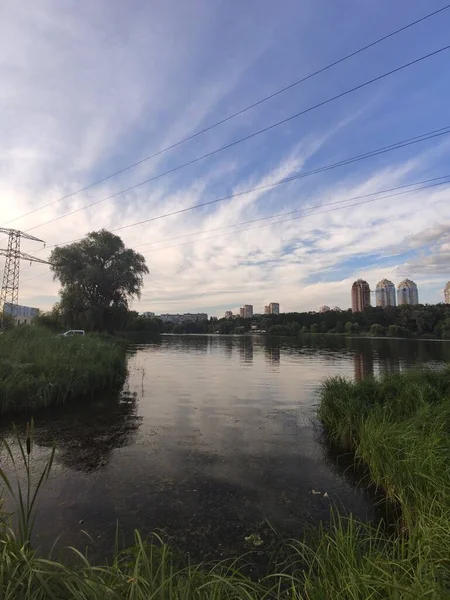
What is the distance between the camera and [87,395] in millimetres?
15625

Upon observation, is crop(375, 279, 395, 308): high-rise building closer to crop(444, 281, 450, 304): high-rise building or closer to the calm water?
crop(444, 281, 450, 304): high-rise building

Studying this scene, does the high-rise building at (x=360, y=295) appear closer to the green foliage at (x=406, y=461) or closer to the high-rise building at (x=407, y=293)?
the high-rise building at (x=407, y=293)

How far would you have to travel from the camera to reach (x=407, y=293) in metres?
151

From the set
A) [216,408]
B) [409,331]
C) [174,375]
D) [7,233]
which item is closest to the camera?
[216,408]

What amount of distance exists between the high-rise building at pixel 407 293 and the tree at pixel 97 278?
135 meters

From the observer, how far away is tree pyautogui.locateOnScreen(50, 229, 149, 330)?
140 feet

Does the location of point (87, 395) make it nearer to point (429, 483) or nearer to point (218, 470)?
point (218, 470)

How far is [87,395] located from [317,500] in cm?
1182

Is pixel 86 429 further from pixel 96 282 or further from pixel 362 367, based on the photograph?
pixel 96 282

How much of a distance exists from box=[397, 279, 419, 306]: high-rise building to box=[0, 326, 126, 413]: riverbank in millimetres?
154043

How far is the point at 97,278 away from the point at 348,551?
43.2 meters

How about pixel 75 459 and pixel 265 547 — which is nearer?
pixel 265 547

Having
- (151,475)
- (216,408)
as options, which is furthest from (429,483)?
(216,408)

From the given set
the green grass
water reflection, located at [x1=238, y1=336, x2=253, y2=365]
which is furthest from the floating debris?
water reflection, located at [x1=238, y1=336, x2=253, y2=365]
